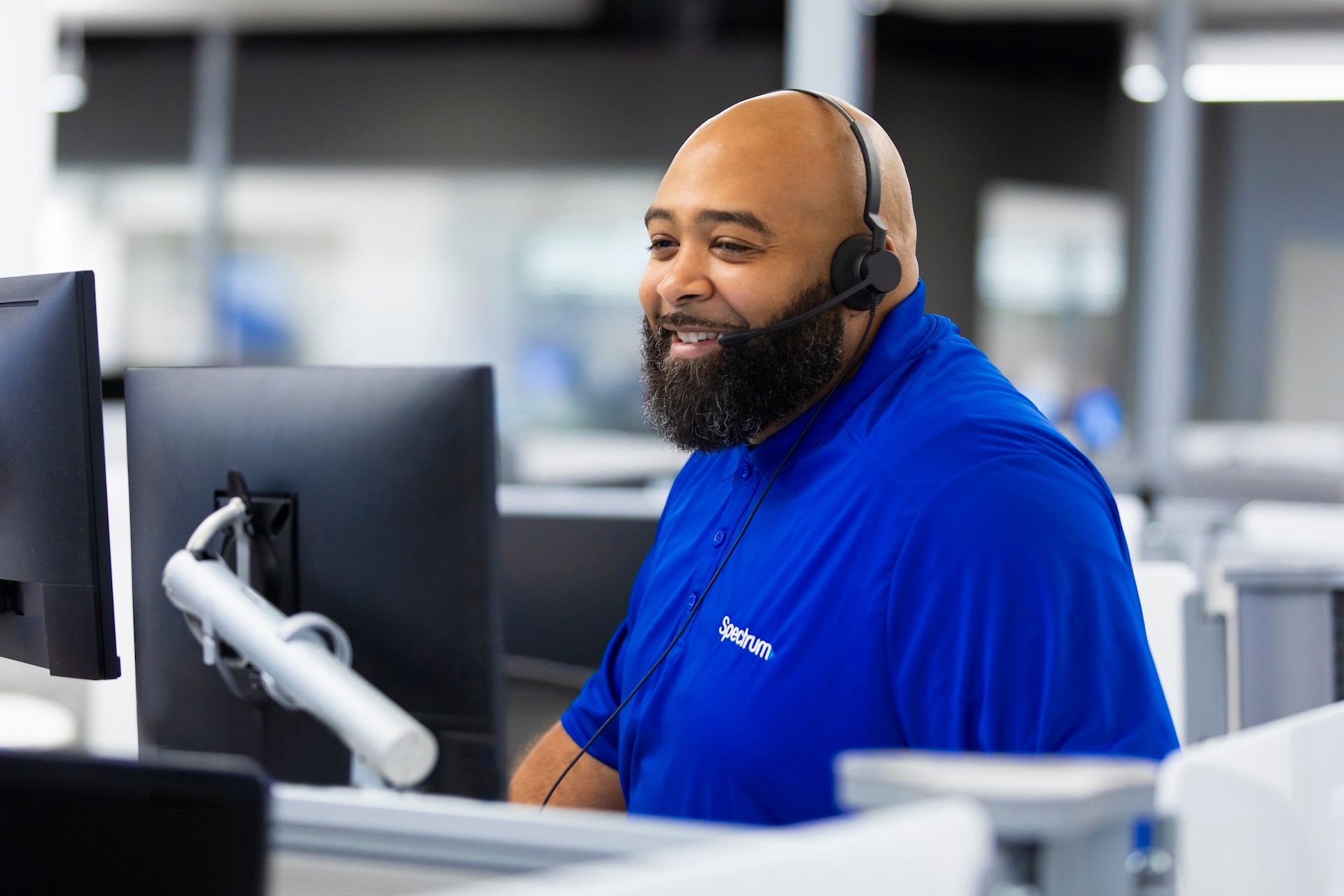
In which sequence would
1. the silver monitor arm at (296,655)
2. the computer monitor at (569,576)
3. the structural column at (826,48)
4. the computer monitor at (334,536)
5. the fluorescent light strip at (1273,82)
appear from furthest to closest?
1. the fluorescent light strip at (1273,82)
2. the structural column at (826,48)
3. the computer monitor at (569,576)
4. the computer monitor at (334,536)
5. the silver monitor arm at (296,655)

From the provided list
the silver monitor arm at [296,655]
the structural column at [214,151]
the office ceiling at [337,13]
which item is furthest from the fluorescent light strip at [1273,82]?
the silver monitor arm at [296,655]

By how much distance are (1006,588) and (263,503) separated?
649mm

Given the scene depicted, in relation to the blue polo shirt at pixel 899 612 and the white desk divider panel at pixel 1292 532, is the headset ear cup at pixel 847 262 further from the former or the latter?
the white desk divider panel at pixel 1292 532

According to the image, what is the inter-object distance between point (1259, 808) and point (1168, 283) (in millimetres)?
5099

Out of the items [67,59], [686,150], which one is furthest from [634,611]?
[67,59]

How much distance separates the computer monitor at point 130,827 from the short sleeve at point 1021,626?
0.71 meters

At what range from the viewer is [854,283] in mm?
1459

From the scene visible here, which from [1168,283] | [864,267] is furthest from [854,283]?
[1168,283]

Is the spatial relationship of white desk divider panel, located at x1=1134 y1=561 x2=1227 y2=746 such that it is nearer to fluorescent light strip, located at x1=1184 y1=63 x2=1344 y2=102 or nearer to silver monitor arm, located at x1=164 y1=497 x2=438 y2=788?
silver monitor arm, located at x1=164 y1=497 x2=438 y2=788

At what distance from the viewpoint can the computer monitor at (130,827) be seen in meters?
0.54

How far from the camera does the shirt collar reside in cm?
143

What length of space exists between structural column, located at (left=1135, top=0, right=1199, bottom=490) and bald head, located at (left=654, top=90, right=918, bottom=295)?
4270 mm

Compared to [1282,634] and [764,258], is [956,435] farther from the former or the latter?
[1282,634]

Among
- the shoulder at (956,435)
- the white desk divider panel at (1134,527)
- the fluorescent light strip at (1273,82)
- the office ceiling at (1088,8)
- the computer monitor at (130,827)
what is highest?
the office ceiling at (1088,8)
